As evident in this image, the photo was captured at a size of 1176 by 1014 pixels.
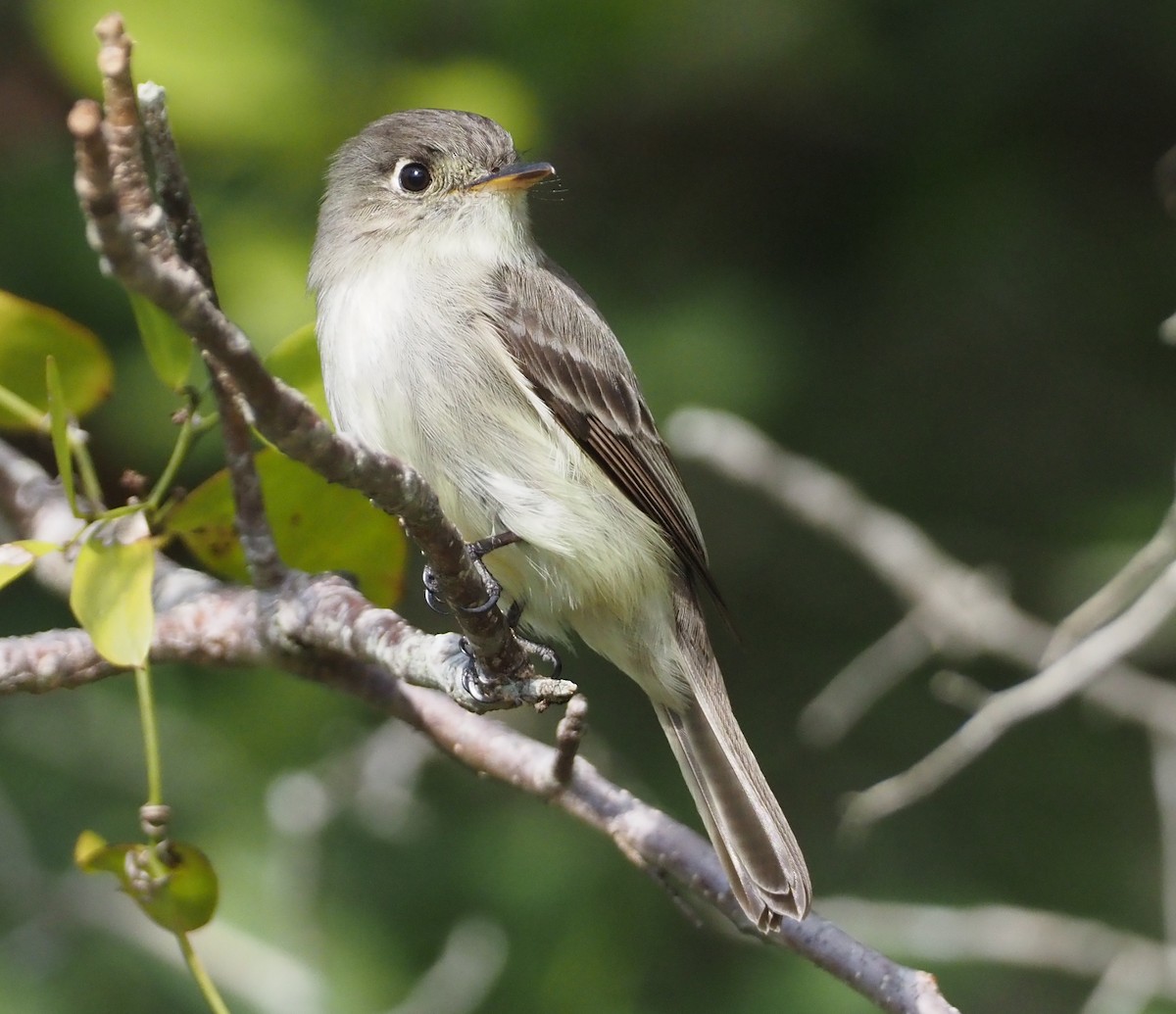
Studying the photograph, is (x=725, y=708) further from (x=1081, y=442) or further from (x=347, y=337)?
Result: (x=1081, y=442)

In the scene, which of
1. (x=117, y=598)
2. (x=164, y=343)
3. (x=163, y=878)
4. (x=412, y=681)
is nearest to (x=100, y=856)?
(x=163, y=878)

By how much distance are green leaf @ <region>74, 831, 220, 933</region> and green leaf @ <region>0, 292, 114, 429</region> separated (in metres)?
0.73

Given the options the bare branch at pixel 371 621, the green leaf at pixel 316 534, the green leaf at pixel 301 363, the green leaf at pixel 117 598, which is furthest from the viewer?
the green leaf at pixel 316 534

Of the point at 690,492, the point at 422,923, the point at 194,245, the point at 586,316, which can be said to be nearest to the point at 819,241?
the point at 690,492

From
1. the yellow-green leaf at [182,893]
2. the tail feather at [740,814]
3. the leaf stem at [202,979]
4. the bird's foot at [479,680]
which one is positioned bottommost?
the leaf stem at [202,979]

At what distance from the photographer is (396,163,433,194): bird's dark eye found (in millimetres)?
3287

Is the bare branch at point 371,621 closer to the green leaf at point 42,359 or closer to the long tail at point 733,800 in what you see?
the long tail at point 733,800

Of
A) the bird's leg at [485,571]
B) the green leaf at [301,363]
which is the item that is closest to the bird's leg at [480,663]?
the bird's leg at [485,571]

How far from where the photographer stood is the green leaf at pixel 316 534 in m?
2.53

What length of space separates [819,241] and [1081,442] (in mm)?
1053

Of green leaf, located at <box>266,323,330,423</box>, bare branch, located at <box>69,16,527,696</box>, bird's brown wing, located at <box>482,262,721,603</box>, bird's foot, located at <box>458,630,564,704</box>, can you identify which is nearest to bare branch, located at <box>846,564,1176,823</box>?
bird's brown wing, located at <box>482,262,721,603</box>

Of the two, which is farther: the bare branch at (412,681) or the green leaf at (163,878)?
the bare branch at (412,681)

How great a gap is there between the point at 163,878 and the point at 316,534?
2.60 ft

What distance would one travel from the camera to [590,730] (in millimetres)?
4105
